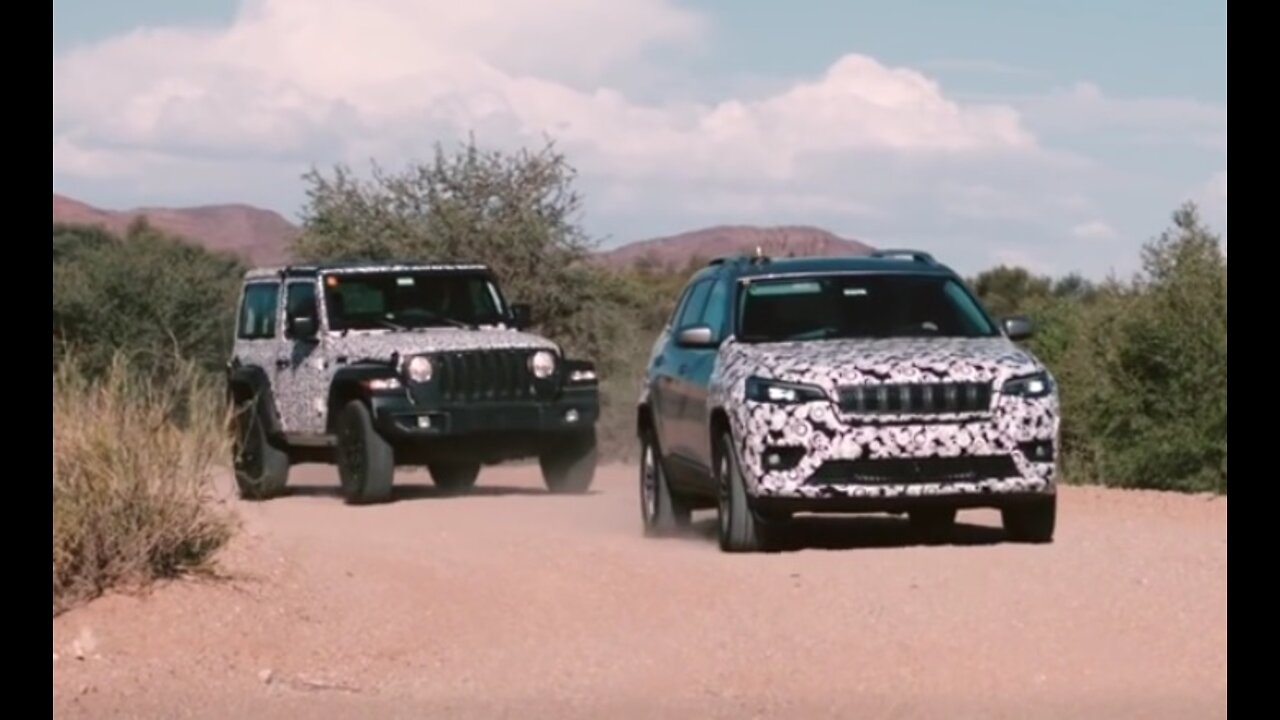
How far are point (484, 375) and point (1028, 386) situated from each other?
667 centimetres

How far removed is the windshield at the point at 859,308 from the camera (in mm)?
16109

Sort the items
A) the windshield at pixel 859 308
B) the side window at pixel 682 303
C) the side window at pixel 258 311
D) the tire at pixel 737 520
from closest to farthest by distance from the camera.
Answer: the tire at pixel 737 520 → the windshield at pixel 859 308 → the side window at pixel 682 303 → the side window at pixel 258 311

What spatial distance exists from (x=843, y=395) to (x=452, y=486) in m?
10.1

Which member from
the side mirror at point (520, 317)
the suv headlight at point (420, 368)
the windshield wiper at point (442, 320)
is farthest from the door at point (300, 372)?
the side mirror at point (520, 317)

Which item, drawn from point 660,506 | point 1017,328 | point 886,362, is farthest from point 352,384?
point 886,362

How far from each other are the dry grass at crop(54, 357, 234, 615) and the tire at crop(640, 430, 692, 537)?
14.5 ft

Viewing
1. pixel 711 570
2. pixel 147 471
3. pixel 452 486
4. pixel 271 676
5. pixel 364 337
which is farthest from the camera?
pixel 452 486

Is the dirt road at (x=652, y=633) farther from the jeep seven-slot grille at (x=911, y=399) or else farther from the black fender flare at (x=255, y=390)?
the black fender flare at (x=255, y=390)

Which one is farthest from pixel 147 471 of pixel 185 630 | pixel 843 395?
pixel 843 395

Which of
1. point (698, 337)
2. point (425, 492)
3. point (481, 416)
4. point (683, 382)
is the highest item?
point (698, 337)

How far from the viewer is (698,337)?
16.0 meters

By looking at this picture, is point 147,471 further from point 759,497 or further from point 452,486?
point 452,486

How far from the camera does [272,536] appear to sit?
14.4 m

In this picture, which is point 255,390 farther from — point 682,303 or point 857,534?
point 857,534
